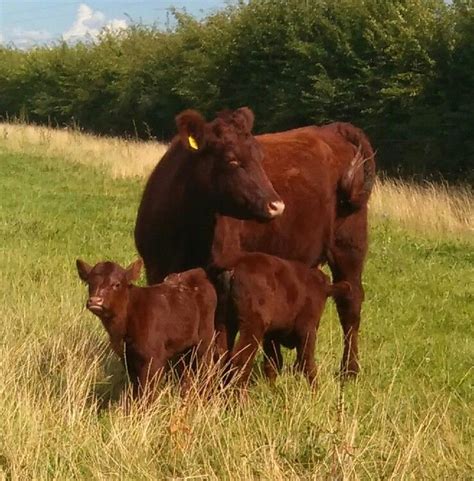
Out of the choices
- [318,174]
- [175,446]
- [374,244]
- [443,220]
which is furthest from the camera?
[443,220]

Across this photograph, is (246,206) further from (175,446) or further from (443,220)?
(443,220)

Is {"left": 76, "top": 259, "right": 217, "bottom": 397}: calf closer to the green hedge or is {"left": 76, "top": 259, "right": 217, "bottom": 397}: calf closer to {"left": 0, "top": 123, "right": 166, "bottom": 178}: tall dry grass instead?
{"left": 0, "top": 123, "right": 166, "bottom": 178}: tall dry grass

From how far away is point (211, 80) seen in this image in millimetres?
29172

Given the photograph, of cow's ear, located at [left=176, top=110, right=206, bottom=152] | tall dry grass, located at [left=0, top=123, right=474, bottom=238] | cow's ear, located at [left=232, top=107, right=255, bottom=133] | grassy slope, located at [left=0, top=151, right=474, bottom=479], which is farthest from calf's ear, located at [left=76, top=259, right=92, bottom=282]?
tall dry grass, located at [left=0, top=123, right=474, bottom=238]

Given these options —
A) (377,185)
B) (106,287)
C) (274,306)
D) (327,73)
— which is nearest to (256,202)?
(274,306)

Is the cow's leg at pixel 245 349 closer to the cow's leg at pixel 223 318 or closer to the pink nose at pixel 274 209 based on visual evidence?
the cow's leg at pixel 223 318

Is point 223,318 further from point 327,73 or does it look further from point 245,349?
point 327,73

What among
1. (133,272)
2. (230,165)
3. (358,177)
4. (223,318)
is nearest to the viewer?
(133,272)

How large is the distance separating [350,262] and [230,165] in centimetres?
228

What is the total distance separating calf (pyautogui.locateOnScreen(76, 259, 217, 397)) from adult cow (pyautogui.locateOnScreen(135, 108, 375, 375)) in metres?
0.32

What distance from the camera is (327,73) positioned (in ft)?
77.8

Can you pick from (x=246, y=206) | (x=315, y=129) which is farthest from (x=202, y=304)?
(x=315, y=129)

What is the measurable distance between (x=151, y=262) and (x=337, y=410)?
1.68 m

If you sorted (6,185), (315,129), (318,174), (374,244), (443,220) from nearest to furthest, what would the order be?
(318,174)
(315,129)
(374,244)
(443,220)
(6,185)
